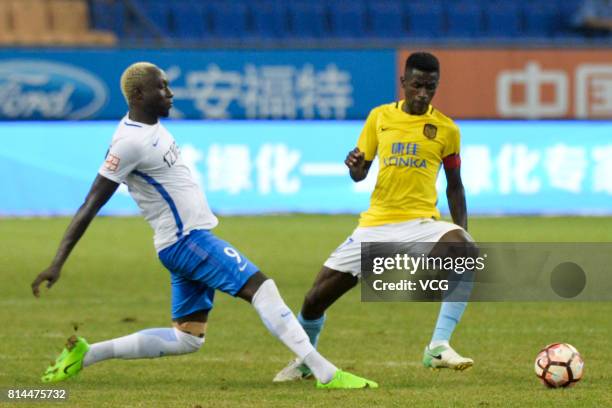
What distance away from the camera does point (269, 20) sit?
1140 inches

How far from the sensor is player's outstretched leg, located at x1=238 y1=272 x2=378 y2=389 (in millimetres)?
7250

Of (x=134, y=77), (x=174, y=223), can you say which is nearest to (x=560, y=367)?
(x=174, y=223)

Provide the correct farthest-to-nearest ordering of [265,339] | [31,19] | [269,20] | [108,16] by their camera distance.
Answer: [269,20], [108,16], [31,19], [265,339]

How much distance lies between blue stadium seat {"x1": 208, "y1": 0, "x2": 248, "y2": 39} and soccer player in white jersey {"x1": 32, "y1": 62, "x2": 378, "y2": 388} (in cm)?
2141

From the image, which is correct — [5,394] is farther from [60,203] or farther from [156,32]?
[156,32]

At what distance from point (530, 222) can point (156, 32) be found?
10957 millimetres

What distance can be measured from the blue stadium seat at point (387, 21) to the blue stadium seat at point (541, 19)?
290 centimetres

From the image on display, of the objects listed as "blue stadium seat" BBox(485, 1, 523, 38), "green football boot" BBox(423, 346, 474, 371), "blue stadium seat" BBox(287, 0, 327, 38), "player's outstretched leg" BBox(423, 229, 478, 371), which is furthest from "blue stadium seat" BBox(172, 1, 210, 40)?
"green football boot" BBox(423, 346, 474, 371)

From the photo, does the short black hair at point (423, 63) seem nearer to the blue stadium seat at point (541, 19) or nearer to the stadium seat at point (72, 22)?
the stadium seat at point (72, 22)

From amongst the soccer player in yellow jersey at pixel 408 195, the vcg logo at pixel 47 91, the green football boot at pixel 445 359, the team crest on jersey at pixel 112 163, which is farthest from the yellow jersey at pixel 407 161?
the vcg logo at pixel 47 91

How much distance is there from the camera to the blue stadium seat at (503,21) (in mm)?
29750

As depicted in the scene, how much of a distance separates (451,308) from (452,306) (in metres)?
0.01

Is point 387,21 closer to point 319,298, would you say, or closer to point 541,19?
point 541,19

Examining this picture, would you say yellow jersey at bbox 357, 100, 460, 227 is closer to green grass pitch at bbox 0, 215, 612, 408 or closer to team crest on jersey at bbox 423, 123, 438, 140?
team crest on jersey at bbox 423, 123, 438, 140
